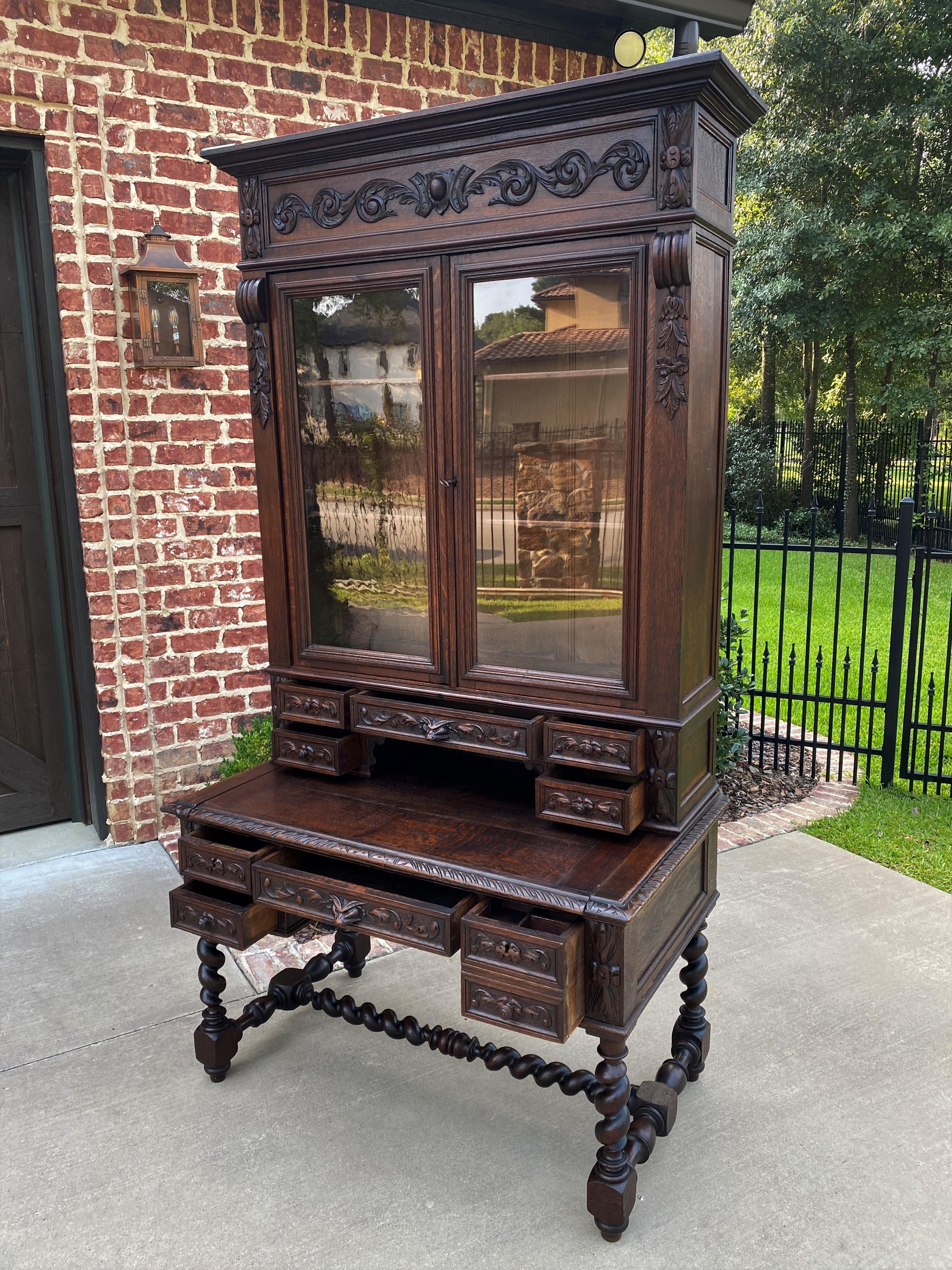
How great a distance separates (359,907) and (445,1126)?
0.70 m

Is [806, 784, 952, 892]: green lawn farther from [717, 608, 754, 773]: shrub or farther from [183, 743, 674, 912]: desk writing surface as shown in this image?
[183, 743, 674, 912]: desk writing surface

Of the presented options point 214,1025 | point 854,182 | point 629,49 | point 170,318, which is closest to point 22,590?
point 170,318

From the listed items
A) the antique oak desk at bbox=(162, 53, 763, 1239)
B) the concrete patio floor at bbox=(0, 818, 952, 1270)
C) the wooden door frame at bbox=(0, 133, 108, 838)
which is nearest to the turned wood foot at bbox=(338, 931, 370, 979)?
the concrete patio floor at bbox=(0, 818, 952, 1270)

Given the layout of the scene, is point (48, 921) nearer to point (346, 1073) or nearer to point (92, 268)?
point (346, 1073)

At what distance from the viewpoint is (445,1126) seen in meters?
2.41

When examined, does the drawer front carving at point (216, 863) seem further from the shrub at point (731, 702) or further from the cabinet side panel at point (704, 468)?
the shrub at point (731, 702)

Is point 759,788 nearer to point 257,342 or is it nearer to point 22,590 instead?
point 257,342

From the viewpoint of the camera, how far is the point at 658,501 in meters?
1.97

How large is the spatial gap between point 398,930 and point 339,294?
151cm

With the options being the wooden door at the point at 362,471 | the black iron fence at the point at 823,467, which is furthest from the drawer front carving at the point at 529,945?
the black iron fence at the point at 823,467

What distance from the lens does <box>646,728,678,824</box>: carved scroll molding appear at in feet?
6.75

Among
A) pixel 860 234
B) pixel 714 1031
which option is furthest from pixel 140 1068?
pixel 860 234

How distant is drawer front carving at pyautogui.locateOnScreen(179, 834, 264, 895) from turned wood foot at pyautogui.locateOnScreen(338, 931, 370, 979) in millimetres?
696

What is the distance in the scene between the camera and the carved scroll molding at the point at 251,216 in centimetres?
235
